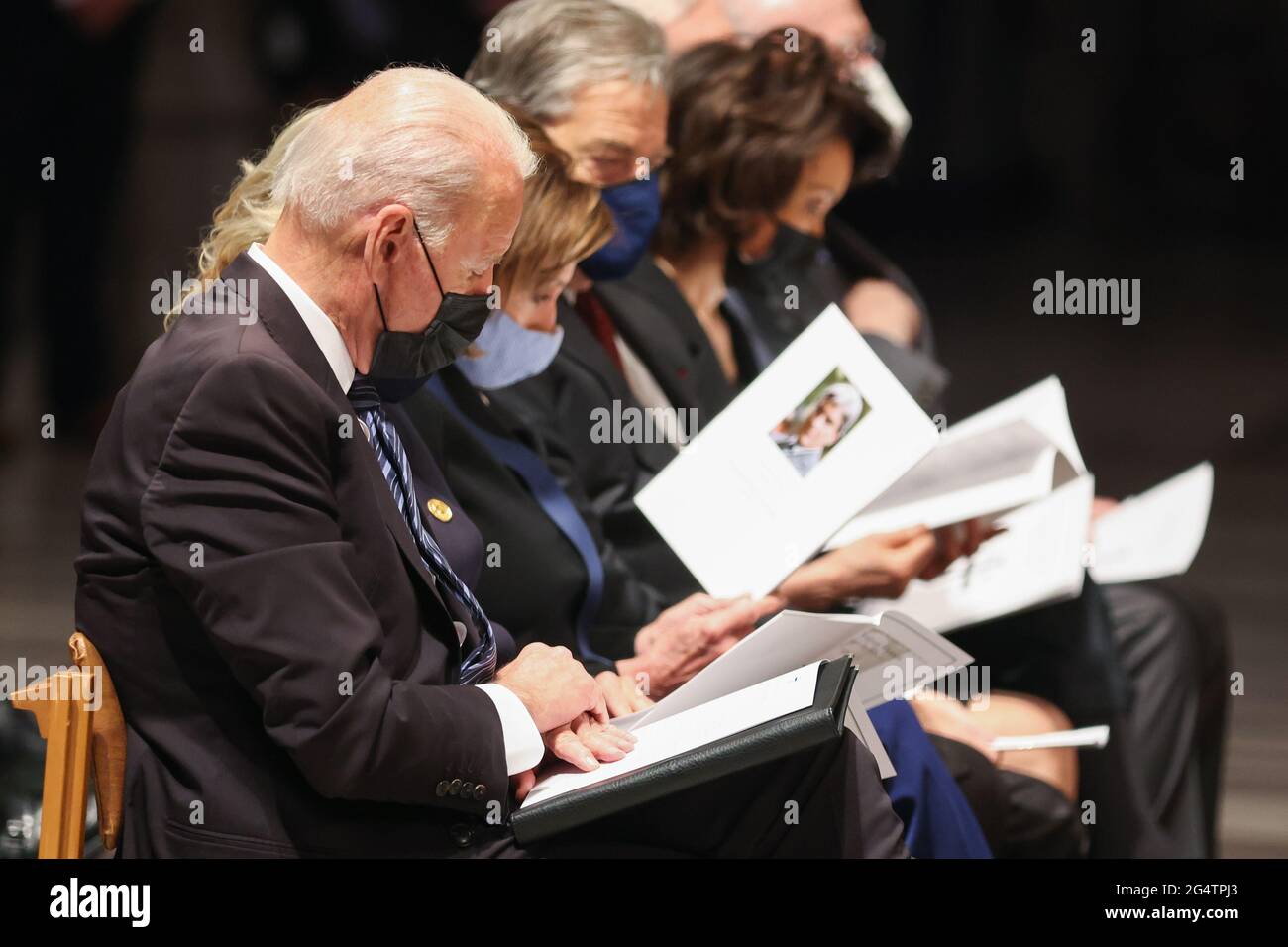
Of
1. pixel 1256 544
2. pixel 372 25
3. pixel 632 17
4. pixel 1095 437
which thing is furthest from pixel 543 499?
pixel 1095 437

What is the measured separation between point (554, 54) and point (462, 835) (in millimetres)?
1631

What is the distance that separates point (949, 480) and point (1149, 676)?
0.71 m

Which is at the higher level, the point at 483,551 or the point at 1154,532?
the point at 1154,532

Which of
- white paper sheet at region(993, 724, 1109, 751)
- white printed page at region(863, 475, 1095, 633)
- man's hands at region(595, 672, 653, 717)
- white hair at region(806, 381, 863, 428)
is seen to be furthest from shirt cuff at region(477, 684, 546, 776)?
white printed page at region(863, 475, 1095, 633)

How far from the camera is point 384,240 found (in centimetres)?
204

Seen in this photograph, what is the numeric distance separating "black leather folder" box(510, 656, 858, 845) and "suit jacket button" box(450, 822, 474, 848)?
58mm

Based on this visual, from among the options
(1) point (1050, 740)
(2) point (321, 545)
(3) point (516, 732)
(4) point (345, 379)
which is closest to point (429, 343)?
(4) point (345, 379)

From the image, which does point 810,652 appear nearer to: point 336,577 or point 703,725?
point 703,725

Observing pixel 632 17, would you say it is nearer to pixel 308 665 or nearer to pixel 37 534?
pixel 308 665

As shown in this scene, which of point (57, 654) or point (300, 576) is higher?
point (57, 654)

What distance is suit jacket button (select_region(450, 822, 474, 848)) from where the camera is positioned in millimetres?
2010

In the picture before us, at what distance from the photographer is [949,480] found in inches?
122

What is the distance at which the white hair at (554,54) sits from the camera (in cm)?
312

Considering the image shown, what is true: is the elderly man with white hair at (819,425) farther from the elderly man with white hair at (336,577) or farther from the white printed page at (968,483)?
the elderly man with white hair at (336,577)
